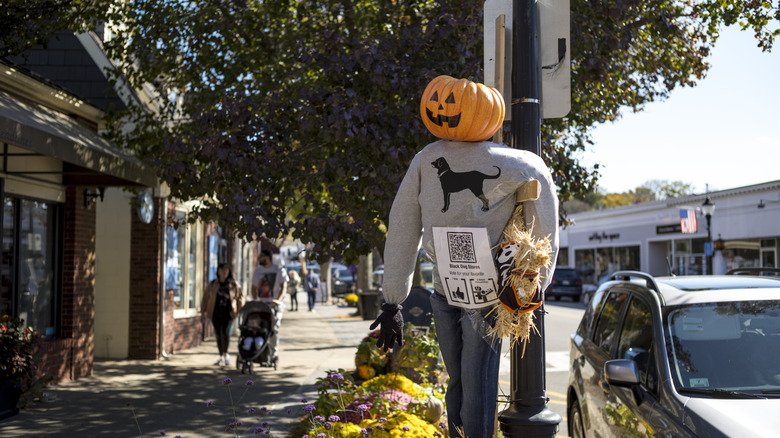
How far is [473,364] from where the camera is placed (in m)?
3.37

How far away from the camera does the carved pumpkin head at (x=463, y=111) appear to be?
3498 millimetres

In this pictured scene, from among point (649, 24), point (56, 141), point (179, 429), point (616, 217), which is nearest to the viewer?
point (179, 429)

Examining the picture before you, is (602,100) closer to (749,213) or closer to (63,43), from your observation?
(63,43)

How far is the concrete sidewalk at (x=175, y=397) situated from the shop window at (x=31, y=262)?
40.9 inches

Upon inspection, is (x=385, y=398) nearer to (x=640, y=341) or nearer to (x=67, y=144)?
(x=640, y=341)

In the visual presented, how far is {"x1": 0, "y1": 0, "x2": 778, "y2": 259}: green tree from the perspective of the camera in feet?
27.1

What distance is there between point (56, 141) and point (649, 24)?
24.2 ft

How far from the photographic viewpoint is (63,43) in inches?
454

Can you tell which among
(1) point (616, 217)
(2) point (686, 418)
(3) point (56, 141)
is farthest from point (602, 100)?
(1) point (616, 217)

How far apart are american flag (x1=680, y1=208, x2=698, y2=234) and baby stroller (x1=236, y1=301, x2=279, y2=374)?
98.9 feet

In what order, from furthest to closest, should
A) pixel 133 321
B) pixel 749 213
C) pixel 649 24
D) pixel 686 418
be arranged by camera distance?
pixel 749 213
pixel 133 321
pixel 649 24
pixel 686 418

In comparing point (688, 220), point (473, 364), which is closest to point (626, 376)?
point (473, 364)

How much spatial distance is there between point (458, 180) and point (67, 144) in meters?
5.79

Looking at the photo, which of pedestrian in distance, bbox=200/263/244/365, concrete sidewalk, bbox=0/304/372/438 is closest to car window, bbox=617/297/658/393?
concrete sidewalk, bbox=0/304/372/438
